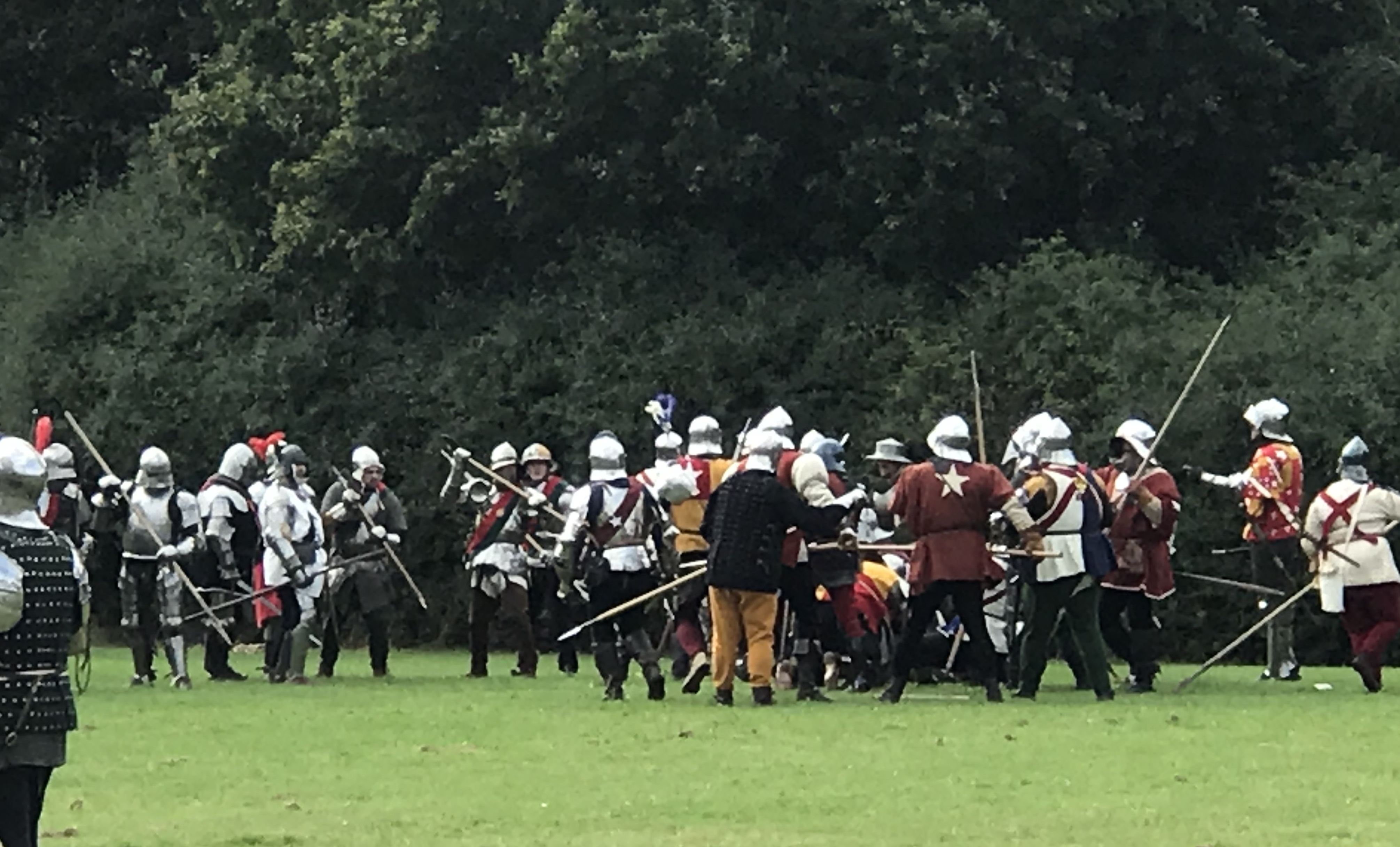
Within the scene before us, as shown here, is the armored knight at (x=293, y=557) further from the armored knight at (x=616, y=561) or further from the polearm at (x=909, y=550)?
the polearm at (x=909, y=550)

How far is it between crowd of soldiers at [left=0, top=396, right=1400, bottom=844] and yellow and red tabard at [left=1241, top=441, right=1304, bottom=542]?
2 centimetres

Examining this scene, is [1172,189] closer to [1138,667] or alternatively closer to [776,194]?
[776,194]

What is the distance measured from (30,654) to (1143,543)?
11953mm

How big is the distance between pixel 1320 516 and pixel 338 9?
15446 mm

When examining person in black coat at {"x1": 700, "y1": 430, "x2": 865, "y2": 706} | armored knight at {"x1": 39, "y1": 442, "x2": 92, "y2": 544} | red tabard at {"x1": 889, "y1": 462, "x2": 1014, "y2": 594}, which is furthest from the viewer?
armored knight at {"x1": 39, "y1": 442, "x2": 92, "y2": 544}

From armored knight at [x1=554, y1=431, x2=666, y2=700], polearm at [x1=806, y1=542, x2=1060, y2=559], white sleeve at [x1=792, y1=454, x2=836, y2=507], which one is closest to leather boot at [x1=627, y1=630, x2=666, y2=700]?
armored knight at [x1=554, y1=431, x2=666, y2=700]

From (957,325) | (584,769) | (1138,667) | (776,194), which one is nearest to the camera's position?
(584,769)

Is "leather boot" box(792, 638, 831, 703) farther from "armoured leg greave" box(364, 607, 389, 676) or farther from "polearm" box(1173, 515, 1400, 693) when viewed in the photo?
"armoured leg greave" box(364, 607, 389, 676)

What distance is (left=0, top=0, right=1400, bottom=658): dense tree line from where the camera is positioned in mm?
29953

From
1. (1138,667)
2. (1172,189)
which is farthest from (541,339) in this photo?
(1138,667)

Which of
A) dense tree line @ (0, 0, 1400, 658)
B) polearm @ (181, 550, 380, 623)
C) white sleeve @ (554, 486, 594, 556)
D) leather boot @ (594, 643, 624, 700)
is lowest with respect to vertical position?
leather boot @ (594, 643, 624, 700)

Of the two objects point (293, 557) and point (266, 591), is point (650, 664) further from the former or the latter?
point (266, 591)

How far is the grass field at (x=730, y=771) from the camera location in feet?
38.8

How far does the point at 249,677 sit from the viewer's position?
23.5m
